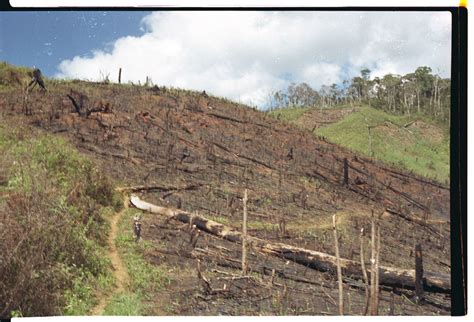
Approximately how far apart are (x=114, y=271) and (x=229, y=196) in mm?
4341

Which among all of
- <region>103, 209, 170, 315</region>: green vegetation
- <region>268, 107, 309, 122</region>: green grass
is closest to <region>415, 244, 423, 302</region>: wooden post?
<region>103, 209, 170, 315</region>: green vegetation

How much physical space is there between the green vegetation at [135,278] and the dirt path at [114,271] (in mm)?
75

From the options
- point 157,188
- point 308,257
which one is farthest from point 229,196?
point 308,257

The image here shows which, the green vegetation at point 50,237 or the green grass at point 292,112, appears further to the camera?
the green grass at point 292,112

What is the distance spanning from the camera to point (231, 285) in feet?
26.5

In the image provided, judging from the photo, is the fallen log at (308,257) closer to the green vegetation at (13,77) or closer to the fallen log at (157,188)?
the fallen log at (157,188)

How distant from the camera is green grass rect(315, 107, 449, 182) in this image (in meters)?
10.4

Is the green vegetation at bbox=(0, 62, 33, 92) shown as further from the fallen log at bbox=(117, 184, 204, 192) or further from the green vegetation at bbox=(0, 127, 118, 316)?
the fallen log at bbox=(117, 184, 204, 192)

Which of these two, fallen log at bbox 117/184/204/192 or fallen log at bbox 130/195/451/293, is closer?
fallen log at bbox 130/195/451/293

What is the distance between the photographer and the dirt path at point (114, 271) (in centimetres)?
717

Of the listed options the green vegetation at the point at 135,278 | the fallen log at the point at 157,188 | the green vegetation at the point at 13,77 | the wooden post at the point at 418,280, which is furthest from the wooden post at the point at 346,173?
the green vegetation at the point at 13,77

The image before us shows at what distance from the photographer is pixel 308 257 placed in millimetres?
9352

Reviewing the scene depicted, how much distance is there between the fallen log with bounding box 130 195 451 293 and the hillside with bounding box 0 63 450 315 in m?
0.14
